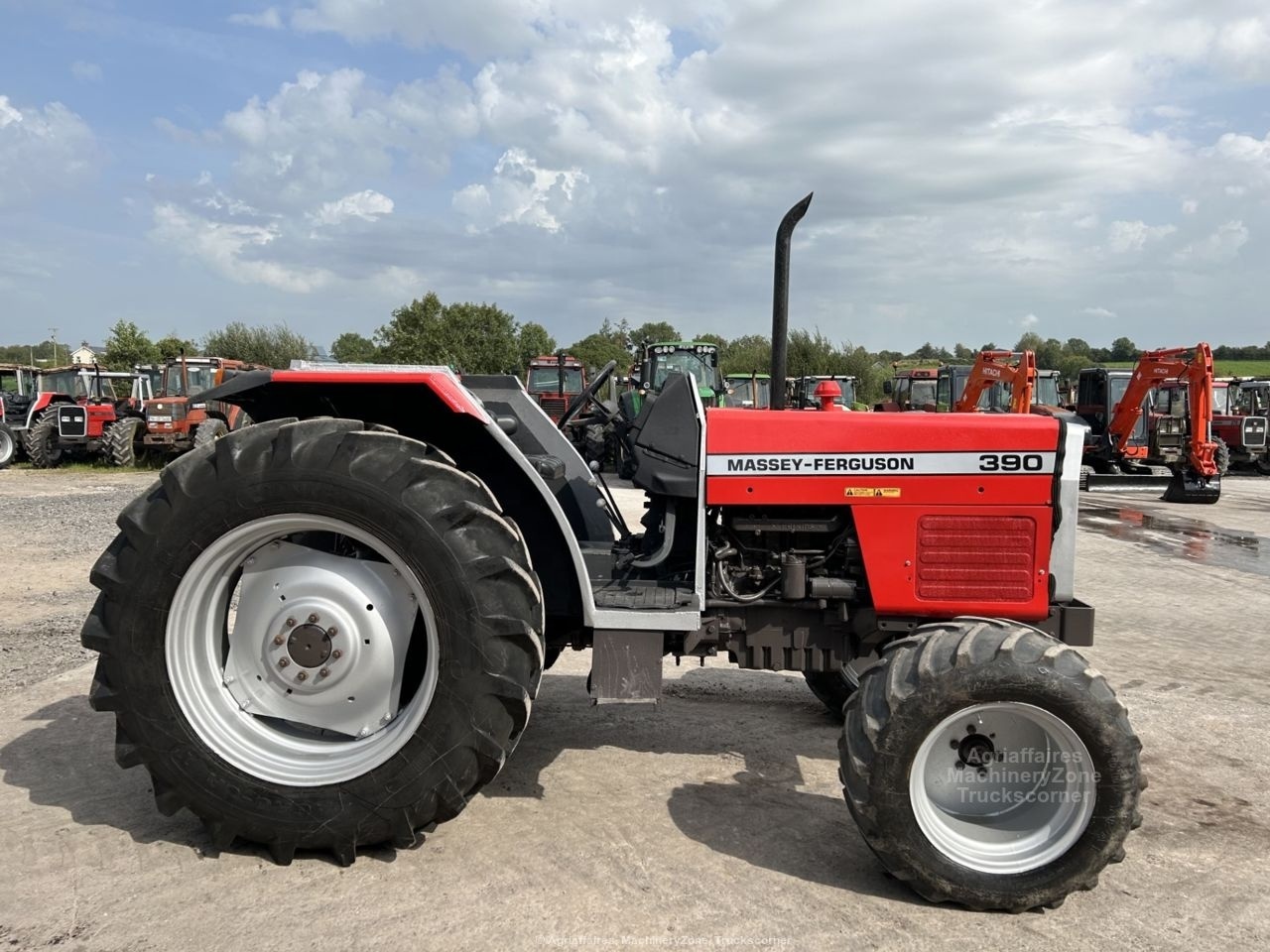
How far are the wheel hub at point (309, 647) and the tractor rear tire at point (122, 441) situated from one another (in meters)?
17.1

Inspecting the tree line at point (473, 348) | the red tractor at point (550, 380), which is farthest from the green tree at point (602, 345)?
the red tractor at point (550, 380)

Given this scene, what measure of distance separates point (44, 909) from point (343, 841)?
0.81 m

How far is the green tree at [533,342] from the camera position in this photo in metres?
42.9

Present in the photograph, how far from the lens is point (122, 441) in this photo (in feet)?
57.5

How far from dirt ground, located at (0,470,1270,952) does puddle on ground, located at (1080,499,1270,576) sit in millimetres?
4984

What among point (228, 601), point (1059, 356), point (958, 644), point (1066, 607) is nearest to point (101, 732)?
point (228, 601)

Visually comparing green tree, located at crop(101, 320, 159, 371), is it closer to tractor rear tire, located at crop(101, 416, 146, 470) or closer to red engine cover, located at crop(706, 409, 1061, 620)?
tractor rear tire, located at crop(101, 416, 146, 470)

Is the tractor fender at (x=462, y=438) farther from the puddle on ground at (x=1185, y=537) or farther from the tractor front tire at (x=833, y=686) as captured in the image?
the puddle on ground at (x=1185, y=537)

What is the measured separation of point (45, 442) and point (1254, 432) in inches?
988

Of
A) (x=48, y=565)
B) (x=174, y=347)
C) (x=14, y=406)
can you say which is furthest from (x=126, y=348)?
(x=48, y=565)

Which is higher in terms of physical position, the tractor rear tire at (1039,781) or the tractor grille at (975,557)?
the tractor grille at (975,557)

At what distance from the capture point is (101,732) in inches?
152

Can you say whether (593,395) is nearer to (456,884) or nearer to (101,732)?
(456,884)

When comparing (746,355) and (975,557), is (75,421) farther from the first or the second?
(746,355)
